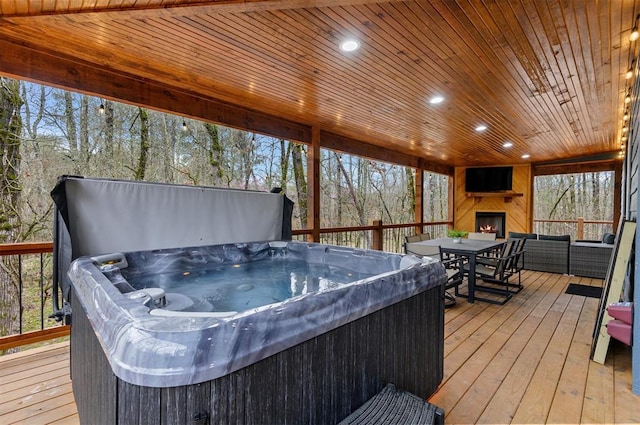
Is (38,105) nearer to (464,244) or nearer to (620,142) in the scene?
(464,244)

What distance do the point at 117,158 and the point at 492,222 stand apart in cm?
925

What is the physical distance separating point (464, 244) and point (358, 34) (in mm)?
3386

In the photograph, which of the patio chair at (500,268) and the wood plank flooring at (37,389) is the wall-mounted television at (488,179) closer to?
the patio chair at (500,268)

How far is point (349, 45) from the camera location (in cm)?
261

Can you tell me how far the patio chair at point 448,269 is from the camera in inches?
156

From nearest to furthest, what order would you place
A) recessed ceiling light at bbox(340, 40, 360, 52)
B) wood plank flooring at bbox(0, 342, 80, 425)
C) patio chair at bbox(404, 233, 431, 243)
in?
wood plank flooring at bbox(0, 342, 80, 425)
recessed ceiling light at bbox(340, 40, 360, 52)
patio chair at bbox(404, 233, 431, 243)

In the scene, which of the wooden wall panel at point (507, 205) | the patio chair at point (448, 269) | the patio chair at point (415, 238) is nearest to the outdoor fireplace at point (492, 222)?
the wooden wall panel at point (507, 205)

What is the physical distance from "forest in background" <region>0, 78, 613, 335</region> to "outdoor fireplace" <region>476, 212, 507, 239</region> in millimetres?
3371

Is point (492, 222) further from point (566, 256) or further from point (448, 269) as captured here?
point (448, 269)

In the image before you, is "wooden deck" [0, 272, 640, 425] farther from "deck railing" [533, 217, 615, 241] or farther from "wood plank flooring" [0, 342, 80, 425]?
"deck railing" [533, 217, 615, 241]

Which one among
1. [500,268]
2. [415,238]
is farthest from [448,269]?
[415,238]

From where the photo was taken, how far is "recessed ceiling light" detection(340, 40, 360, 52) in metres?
2.56

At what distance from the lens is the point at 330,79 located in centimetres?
328

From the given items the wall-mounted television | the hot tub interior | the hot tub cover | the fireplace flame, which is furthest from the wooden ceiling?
the fireplace flame
